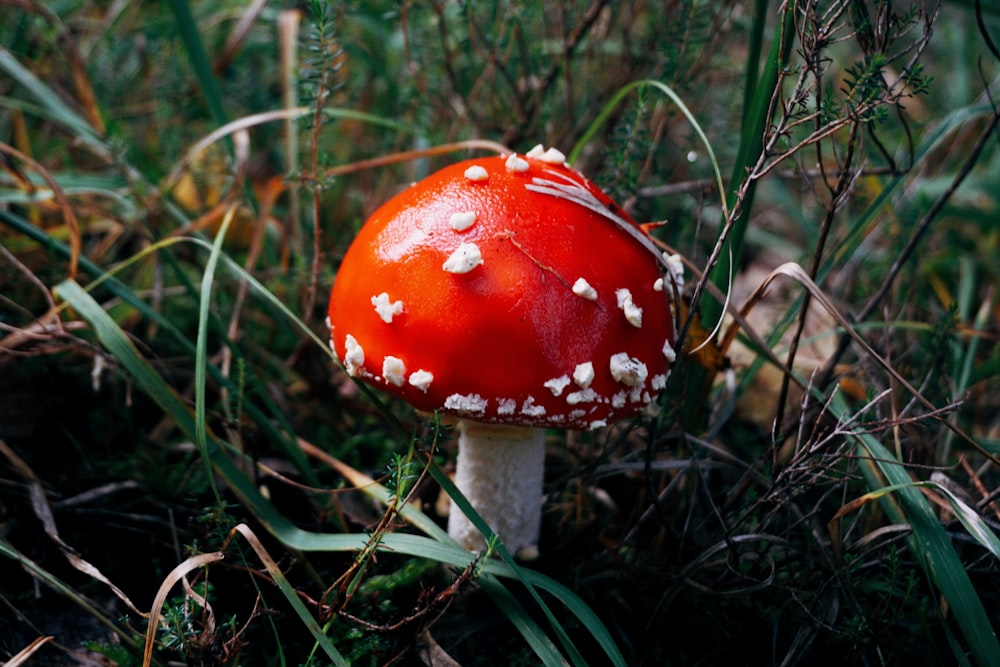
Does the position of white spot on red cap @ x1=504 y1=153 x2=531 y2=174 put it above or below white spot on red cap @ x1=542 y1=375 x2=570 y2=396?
above

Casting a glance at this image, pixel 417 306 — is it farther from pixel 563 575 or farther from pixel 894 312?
pixel 894 312

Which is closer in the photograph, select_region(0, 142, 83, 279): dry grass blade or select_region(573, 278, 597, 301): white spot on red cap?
select_region(573, 278, 597, 301): white spot on red cap

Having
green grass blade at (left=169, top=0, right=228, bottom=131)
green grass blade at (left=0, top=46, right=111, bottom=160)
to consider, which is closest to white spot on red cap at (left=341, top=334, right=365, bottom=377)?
green grass blade at (left=169, top=0, right=228, bottom=131)

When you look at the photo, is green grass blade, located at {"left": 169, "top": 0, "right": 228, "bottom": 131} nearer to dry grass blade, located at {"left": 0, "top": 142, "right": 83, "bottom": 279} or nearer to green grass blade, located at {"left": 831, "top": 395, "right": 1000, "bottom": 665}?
dry grass blade, located at {"left": 0, "top": 142, "right": 83, "bottom": 279}

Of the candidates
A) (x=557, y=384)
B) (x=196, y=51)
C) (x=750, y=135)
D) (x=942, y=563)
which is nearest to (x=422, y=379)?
(x=557, y=384)

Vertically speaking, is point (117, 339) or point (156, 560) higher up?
point (117, 339)

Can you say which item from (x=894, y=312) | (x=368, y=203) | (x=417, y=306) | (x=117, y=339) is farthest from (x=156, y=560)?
(x=894, y=312)
